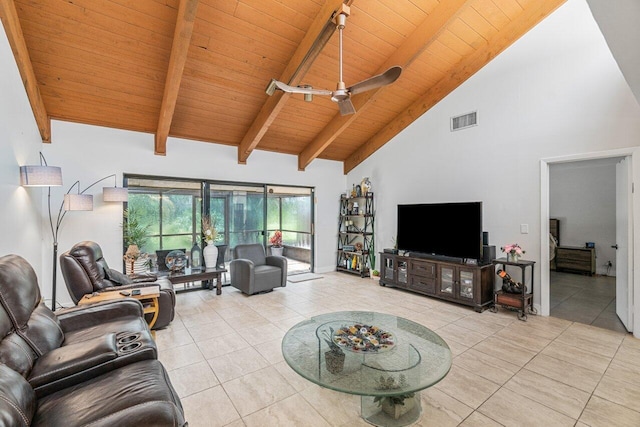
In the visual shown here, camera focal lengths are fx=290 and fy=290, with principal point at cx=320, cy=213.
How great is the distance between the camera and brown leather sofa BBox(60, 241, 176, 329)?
3131 millimetres

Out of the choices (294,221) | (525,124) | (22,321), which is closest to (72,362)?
(22,321)

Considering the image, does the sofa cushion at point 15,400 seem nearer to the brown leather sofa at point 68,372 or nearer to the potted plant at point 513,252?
the brown leather sofa at point 68,372

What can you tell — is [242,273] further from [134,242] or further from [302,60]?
[302,60]

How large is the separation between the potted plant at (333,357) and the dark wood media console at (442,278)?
282 cm

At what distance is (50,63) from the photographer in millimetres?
3430

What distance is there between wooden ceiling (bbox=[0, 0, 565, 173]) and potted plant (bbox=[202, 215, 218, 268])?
1.56 metres

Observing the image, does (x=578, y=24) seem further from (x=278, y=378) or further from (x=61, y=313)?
(x=61, y=313)

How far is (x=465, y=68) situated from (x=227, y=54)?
3754 mm

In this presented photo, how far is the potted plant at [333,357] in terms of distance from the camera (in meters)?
1.99

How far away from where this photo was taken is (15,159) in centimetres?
292

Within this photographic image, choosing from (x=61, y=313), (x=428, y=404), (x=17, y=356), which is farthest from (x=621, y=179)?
(x=61, y=313)

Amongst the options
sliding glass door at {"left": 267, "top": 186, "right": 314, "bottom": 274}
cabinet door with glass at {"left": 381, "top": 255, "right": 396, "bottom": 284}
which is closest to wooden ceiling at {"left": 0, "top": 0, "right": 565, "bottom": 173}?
sliding glass door at {"left": 267, "top": 186, "right": 314, "bottom": 274}

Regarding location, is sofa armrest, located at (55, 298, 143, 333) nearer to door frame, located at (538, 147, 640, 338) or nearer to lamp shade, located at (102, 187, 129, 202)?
lamp shade, located at (102, 187, 129, 202)

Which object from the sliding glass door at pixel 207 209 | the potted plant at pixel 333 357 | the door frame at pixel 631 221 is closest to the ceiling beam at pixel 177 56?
the sliding glass door at pixel 207 209
